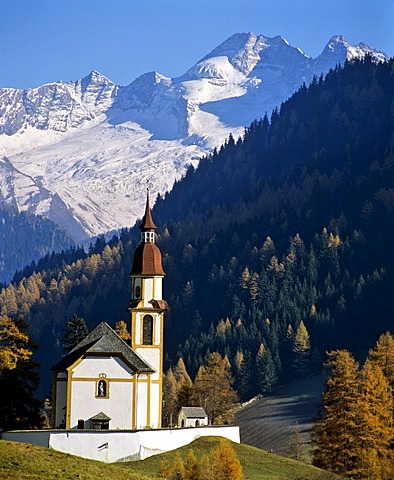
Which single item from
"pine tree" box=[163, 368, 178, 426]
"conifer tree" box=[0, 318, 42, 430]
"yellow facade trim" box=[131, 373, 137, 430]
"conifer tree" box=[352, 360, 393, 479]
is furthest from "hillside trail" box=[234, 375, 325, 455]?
"conifer tree" box=[0, 318, 42, 430]

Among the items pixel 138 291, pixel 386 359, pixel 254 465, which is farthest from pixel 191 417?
pixel 254 465

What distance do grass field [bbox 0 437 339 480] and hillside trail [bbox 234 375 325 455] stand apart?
51.8 meters

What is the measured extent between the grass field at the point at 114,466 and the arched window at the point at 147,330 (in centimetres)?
1591

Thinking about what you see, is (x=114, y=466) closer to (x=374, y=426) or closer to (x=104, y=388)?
(x=104, y=388)

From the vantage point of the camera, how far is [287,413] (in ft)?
593

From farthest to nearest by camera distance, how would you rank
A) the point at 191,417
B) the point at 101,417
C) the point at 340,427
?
the point at 191,417 → the point at 101,417 → the point at 340,427

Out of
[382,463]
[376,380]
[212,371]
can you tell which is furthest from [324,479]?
[212,371]

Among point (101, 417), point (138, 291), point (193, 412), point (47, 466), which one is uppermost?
point (138, 291)

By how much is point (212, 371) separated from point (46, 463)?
7627 centimetres

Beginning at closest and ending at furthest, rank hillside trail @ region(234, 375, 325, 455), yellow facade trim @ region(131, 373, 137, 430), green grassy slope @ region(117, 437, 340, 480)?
1. green grassy slope @ region(117, 437, 340, 480)
2. yellow facade trim @ region(131, 373, 137, 430)
3. hillside trail @ region(234, 375, 325, 455)

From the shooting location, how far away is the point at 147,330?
114938 mm

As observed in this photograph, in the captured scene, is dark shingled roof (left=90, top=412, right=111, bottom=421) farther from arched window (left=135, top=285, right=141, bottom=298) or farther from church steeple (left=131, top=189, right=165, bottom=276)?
church steeple (left=131, top=189, right=165, bottom=276)

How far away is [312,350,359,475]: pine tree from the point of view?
10088 cm

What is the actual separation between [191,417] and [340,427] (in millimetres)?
25883
